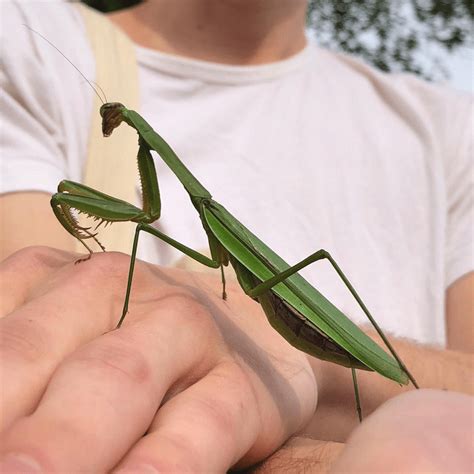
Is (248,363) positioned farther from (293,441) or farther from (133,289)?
Result: (133,289)

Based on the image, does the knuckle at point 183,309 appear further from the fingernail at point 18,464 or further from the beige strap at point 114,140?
the beige strap at point 114,140

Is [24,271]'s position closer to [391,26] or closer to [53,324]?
[53,324]

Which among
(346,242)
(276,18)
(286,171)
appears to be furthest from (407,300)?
(276,18)

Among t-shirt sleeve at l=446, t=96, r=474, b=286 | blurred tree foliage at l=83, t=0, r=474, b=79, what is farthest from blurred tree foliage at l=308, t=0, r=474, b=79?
t-shirt sleeve at l=446, t=96, r=474, b=286

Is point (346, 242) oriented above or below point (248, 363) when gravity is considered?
below

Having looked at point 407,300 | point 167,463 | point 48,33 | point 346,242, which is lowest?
point 407,300
